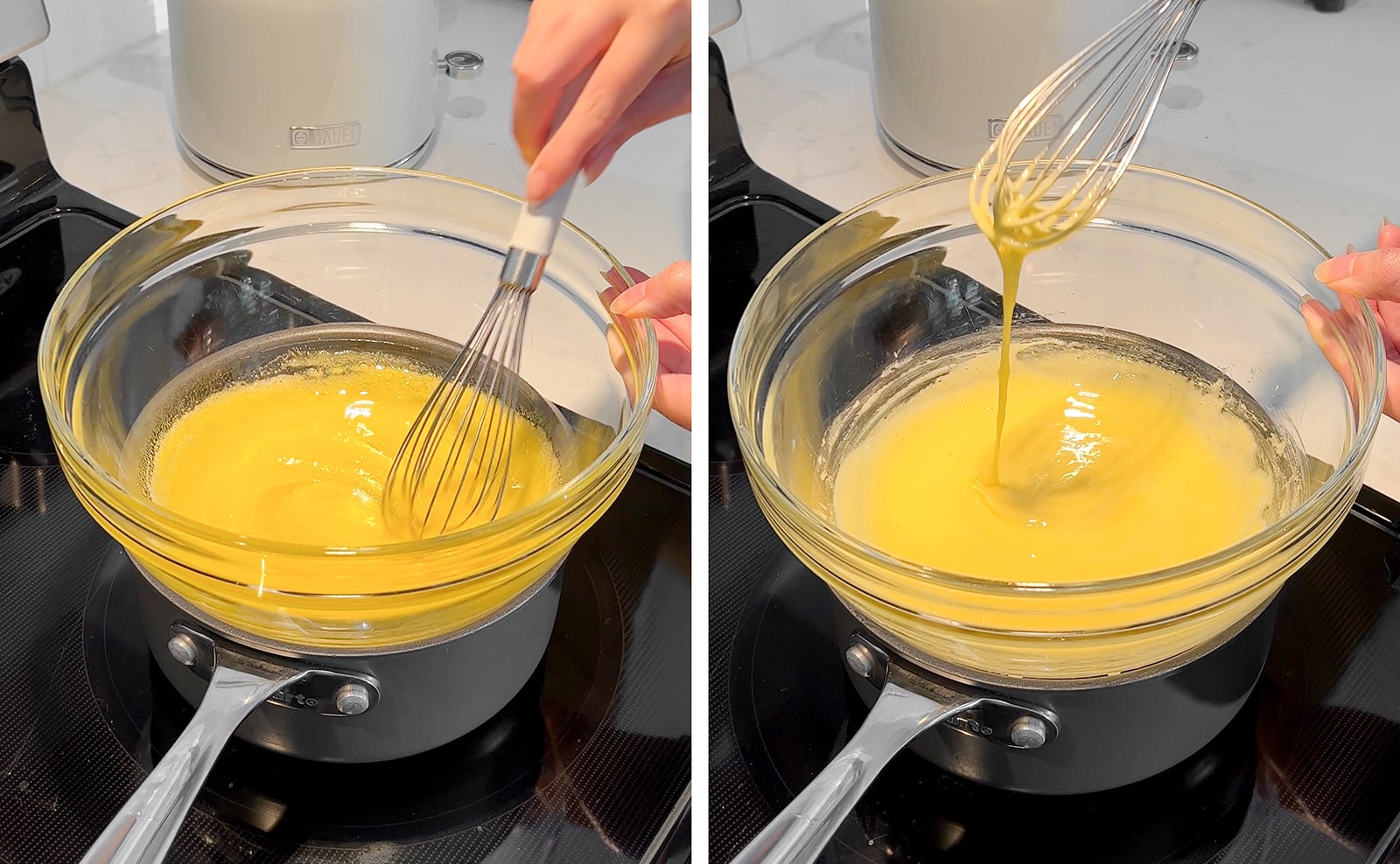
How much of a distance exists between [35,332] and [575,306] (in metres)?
0.29

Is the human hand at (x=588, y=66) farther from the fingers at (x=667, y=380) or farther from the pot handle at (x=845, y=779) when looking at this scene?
the pot handle at (x=845, y=779)

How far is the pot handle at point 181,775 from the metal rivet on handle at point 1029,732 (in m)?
0.24

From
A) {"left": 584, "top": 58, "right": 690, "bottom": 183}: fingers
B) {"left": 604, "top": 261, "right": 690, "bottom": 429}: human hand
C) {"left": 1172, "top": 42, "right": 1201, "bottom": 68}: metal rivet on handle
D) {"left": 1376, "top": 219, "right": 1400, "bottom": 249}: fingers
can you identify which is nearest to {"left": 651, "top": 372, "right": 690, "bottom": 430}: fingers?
{"left": 604, "top": 261, "right": 690, "bottom": 429}: human hand

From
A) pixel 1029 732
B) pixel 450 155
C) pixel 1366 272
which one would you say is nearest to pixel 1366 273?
pixel 1366 272

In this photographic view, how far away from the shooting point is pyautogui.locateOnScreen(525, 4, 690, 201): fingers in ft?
1.78

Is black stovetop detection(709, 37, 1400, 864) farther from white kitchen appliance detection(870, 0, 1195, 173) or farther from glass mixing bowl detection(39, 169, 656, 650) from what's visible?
white kitchen appliance detection(870, 0, 1195, 173)

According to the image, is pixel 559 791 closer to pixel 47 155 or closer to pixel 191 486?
pixel 191 486

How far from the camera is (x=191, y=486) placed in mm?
570

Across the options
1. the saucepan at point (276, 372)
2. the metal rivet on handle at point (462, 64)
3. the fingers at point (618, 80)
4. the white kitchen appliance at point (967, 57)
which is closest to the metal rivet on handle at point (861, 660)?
the saucepan at point (276, 372)

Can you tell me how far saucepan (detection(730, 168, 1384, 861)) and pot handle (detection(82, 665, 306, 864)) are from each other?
0.17m

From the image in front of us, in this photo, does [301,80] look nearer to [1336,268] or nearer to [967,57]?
[967,57]

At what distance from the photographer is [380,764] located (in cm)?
52

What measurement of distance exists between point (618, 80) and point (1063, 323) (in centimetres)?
23

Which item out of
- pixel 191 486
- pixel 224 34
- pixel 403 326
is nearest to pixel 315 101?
pixel 224 34
